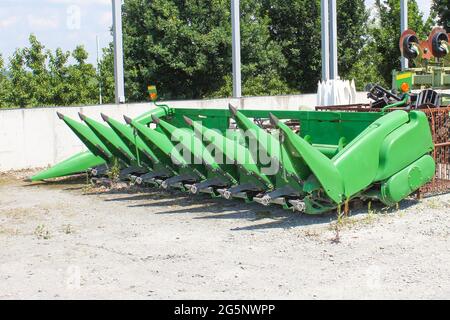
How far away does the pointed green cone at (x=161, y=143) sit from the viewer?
27.2 ft

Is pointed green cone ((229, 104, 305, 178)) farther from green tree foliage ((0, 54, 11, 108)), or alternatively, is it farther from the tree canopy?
green tree foliage ((0, 54, 11, 108))

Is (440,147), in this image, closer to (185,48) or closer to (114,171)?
(114,171)

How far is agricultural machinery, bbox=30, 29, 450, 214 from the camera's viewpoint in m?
6.78

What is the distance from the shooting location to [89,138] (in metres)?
9.52

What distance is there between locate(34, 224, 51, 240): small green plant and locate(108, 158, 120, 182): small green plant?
238 centimetres

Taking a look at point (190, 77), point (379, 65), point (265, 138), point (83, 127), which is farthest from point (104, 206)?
point (379, 65)

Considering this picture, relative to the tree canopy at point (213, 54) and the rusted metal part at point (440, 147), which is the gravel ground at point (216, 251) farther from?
the tree canopy at point (213, 54)

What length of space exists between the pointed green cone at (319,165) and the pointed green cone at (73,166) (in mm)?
4446

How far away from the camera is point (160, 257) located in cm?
587

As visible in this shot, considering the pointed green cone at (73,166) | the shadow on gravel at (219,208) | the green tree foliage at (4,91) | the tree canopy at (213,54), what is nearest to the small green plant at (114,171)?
the shadow on gravel at (219,208)

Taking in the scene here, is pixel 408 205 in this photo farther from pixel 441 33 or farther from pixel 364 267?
pixel 441 33

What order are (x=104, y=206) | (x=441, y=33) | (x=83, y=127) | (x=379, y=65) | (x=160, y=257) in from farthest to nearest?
(x=379, y=65) → (x=441, y=33) → (x=83, y=127) → (x=104, y=206) → (x=160, y=257)

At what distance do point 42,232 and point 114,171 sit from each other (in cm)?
266

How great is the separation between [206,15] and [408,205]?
23129 mm
